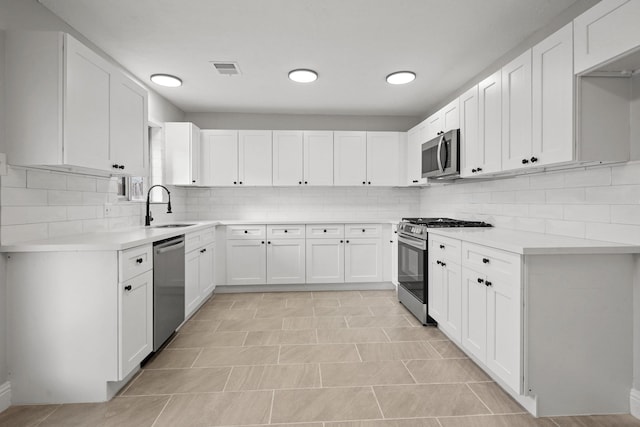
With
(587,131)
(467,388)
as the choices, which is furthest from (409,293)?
(587,131)

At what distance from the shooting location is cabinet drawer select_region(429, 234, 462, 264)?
8.30ft

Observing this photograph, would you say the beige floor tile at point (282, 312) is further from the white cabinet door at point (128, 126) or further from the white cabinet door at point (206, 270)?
the white cabinet door at point (128, 126)

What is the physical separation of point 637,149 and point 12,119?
11.7 ft

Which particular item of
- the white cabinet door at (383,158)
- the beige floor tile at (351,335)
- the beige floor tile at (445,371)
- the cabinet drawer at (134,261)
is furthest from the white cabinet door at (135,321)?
the white cabinet door at (383,158)

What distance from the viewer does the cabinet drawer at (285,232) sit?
14.0 ft

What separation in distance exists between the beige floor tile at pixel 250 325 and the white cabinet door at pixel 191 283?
37 cm

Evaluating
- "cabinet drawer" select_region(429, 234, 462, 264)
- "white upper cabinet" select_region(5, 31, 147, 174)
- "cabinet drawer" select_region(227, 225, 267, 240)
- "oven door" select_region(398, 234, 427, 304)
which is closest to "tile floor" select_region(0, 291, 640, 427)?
"oven door" select_region(398, 234, 427, 304)

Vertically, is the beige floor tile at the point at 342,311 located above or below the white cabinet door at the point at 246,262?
below

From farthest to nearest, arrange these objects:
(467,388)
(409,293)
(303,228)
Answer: (303,228), (409,293), (467,388)

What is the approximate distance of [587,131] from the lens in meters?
1.81

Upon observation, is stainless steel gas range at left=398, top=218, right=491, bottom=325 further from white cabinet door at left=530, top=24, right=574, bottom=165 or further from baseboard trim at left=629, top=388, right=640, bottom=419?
baseboard trim at left=629, top=388, right=640, bottom=419

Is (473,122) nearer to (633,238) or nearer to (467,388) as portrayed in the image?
(633,238)

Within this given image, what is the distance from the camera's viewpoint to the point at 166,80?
11.3 ft

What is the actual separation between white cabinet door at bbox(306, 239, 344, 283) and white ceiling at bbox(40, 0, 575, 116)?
1.92 meters
